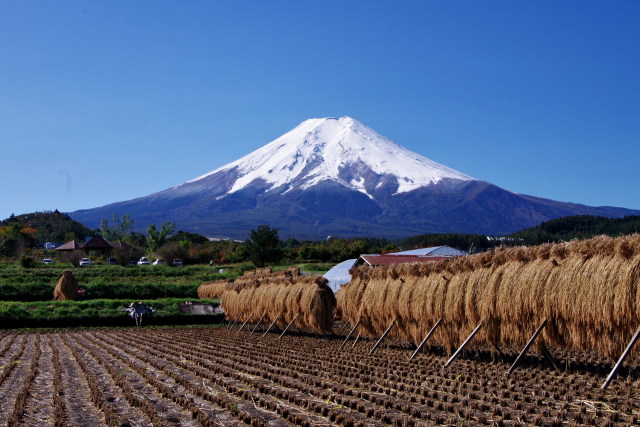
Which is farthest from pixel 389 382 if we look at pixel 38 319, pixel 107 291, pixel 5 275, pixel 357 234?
pixel 357 234

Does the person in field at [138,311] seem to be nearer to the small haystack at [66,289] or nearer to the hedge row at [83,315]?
the hedge row at [83,315]

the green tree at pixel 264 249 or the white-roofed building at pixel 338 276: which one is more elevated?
the green tree at pixel 264 249

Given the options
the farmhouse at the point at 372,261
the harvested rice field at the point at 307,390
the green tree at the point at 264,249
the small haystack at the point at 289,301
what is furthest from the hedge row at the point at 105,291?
the harvested rice field at the point at 307,390

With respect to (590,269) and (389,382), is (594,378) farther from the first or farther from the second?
(389,382)

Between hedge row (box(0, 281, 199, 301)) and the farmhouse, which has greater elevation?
the farmhouse

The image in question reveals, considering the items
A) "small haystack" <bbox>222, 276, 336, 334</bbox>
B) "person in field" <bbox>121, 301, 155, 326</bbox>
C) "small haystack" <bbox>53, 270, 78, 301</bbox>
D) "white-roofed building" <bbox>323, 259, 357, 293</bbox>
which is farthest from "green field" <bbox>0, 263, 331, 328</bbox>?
"white-roofed building" <bbox>323, 259, 357, 293</bbox>

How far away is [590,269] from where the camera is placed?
11.1 m

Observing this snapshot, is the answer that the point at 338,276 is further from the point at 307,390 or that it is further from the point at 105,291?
the point at 307,390

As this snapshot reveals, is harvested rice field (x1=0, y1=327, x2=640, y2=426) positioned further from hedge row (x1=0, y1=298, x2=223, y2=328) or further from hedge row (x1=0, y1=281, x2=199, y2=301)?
hedge row (x1=0, y1=281, x2=199, y2=301)

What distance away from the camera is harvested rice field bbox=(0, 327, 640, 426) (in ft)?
28.2

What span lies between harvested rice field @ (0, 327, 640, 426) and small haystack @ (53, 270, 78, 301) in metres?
24.9

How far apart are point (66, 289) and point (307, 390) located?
34.7 meters

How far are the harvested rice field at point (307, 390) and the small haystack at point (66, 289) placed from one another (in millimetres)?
24923

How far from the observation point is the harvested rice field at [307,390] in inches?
338
